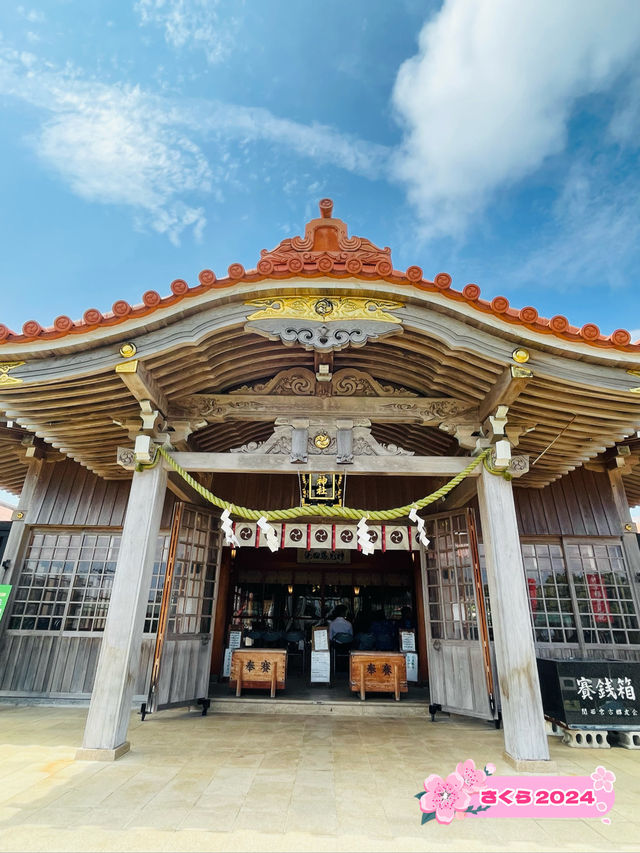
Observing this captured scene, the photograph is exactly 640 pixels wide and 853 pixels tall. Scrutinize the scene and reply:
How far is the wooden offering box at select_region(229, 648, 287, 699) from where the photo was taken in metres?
7.25

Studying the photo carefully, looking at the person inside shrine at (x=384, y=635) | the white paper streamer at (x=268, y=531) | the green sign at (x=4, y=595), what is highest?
the white paper streamer at (x=268, y=531)

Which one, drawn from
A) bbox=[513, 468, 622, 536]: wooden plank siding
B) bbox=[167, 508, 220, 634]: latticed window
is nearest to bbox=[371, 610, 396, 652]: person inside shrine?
bbox=[513, 468, 622, 536]: wooden plank siding

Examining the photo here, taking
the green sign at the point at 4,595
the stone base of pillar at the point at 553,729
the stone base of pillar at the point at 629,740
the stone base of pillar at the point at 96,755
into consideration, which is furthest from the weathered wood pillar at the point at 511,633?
the green sign at the point at 4,595

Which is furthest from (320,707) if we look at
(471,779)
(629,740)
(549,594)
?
(471,779)

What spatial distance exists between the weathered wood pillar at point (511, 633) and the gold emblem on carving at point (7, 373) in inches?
202

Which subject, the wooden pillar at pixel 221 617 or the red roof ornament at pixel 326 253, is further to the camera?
the wooden pillar at pixel 221 617

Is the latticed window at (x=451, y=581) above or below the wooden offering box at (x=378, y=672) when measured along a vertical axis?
above

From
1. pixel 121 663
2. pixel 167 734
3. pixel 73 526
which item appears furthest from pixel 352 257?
pixel 73 526

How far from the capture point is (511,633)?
436 centimetres

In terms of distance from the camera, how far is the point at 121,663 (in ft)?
14.2

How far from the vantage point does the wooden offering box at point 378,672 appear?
23.5 feet

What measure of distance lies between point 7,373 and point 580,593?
8.60m

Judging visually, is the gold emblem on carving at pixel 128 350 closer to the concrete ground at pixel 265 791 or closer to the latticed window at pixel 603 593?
the concrete ground at pixel 265 791

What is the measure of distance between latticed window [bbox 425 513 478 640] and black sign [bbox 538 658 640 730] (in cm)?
116
